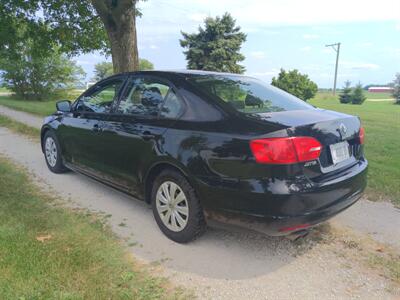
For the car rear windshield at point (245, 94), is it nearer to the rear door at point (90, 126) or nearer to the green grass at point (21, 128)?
the rear door at point (90, 126)

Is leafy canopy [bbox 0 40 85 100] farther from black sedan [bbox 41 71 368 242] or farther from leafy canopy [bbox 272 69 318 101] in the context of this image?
black sedan [bbox 41 71 368 242]

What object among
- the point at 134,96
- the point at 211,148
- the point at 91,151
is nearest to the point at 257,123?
the point at 211,148

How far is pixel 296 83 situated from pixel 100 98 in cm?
3474

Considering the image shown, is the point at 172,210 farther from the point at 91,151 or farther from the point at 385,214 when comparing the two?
the point at 385,214

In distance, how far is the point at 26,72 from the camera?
88.1 feet

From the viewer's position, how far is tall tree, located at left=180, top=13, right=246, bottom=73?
1399 inches

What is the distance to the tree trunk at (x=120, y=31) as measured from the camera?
827cm

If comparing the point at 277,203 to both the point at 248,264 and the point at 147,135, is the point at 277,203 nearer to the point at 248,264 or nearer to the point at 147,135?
the point at 248,264

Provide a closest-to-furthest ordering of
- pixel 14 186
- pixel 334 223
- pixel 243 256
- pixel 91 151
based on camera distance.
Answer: pixel 243 256
pixel 334 223
pixel 91 151
pixel 14 186

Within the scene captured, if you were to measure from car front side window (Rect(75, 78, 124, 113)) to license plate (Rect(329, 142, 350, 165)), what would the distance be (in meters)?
2.53

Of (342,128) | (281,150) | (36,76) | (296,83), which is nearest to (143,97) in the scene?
(281,150)

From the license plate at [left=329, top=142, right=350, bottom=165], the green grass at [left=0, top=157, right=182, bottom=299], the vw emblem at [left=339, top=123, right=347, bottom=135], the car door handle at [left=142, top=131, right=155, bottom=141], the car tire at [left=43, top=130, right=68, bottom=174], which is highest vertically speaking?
the vw emblem at [left=339, top=123, right=347, bottom=135]

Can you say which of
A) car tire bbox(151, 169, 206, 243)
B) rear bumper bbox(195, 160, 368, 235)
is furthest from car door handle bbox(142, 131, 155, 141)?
rear bumper bbox(195, 160, 368, 235)

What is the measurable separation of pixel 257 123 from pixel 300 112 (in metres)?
0.70
